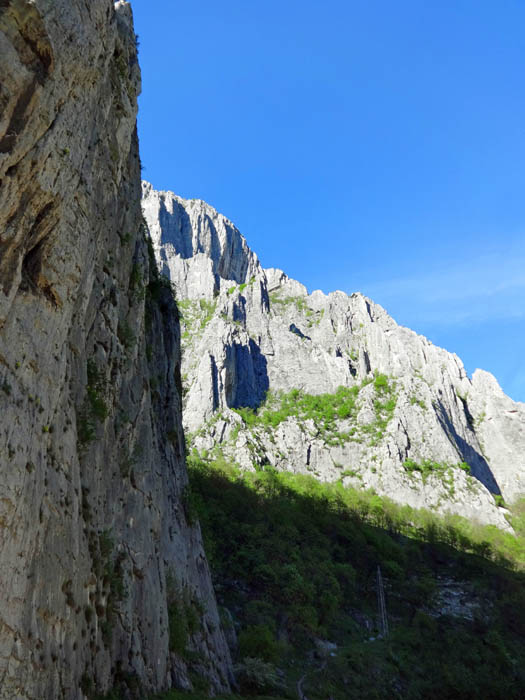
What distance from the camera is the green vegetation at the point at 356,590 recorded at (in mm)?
35219

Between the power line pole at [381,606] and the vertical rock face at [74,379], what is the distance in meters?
34.4

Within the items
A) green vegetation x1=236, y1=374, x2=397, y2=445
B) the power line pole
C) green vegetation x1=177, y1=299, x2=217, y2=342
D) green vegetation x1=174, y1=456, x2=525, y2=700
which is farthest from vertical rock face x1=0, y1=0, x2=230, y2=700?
green vegetation x1=177, y1=299, x2=217, y2=342

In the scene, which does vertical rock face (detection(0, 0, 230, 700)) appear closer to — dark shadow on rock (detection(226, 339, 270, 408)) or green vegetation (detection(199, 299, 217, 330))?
dark shadow on rock (detection(226, 339, 270, 408))

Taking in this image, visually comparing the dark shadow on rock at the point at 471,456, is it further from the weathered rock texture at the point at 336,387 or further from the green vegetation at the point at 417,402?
Answer: the green vegetation at the point at 417,402

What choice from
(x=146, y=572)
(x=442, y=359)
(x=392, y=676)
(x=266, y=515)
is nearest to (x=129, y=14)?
(x=146, y=572)

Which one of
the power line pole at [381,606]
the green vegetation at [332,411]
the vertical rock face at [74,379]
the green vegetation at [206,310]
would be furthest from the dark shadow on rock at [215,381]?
the vertical rock face at [74,379]

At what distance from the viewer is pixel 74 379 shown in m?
12.5

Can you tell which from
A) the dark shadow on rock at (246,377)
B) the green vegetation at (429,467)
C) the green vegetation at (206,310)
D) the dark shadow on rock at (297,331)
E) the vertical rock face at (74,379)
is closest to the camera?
the vertical rock face at (74,379)

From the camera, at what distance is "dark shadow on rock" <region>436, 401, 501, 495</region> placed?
98.8 m

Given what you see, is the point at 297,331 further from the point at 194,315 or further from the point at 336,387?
the point at 194,315

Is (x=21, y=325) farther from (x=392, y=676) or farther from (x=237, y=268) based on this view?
(x=237, y=268)

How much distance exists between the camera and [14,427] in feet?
26.6

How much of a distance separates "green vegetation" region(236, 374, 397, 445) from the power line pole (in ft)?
140

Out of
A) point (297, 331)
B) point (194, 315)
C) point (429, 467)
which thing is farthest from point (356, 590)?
point (194, 315)
